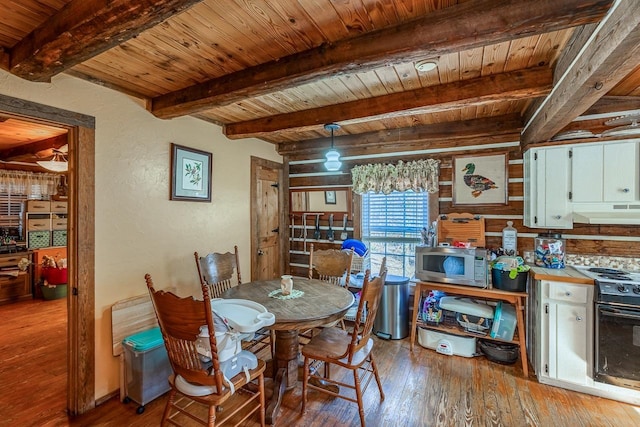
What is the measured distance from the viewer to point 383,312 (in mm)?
3432

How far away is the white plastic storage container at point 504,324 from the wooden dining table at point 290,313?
1.59 meters

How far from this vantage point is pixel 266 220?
13.9ft

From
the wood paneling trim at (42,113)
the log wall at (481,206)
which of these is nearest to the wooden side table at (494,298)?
the log wall at (481,206)

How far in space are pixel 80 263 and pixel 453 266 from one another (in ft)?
10.7

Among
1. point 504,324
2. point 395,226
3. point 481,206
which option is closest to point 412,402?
point 504,324

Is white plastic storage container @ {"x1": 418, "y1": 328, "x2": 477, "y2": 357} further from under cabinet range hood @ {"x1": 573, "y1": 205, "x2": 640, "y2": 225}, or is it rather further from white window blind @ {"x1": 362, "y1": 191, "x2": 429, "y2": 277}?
under cabinet range hood @ {"x1": 573, "y1": 205, "x2": 640, "y2": 225}

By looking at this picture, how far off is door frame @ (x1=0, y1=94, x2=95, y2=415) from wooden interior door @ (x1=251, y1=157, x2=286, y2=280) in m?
1.87

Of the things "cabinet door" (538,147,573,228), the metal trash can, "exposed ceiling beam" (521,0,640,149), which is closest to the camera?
"exposed ceiling beam" (521,0,640,149)

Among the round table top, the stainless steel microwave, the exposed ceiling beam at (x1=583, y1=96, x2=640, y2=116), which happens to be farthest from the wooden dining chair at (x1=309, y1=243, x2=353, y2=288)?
the exposed ceiling beam at (x1=583, y1=96, x2=640, y2=116)

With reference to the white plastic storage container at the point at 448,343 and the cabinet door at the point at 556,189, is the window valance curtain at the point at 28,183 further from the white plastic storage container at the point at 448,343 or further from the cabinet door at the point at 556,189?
the cabinet door at the point at 556,189

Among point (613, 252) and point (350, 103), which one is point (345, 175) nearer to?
point (350, 103)

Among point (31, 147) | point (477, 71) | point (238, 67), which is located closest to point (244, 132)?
point (238, 67)

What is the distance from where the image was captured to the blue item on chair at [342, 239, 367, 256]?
12.1 ft

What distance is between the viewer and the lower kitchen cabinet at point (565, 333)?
2400 mm
